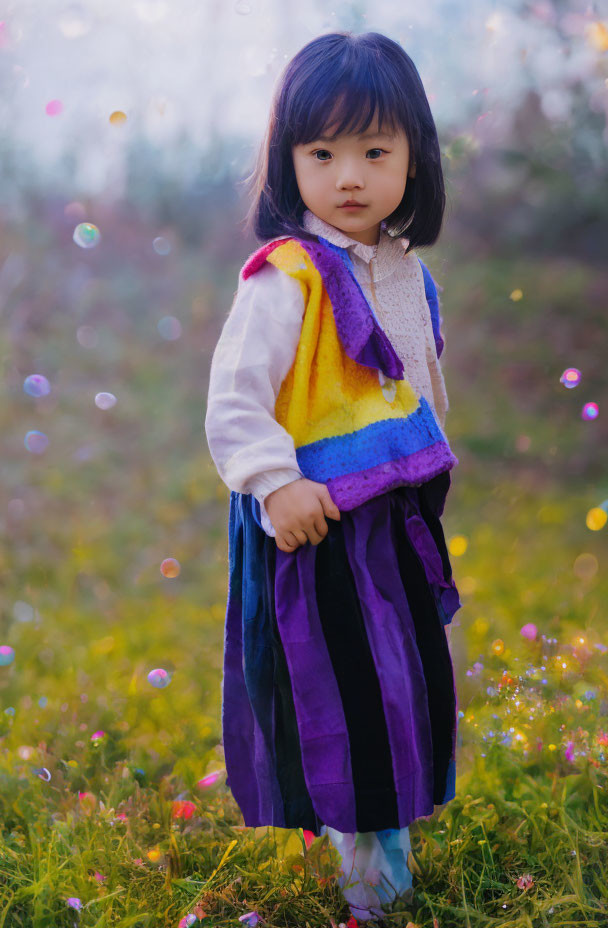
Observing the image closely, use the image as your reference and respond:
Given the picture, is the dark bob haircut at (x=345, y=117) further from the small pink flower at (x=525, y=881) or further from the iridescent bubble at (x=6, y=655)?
the iridescent bubble at (x=6, y=655)

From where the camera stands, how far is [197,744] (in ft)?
6.13

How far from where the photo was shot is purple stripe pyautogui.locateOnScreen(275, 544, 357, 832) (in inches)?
48.5

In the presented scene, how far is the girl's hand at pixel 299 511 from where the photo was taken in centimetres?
119

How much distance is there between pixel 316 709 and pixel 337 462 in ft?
1.11

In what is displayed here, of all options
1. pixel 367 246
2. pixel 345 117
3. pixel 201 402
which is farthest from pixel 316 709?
pixel 201 402

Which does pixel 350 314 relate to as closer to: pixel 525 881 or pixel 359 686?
pixel 359 686

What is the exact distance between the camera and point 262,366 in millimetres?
1192

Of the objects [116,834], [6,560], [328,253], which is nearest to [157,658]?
[116,834]

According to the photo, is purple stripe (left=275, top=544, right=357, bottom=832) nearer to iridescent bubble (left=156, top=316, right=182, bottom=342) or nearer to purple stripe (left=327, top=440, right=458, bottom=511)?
purple stripe (left=327, top=440, right=458, bottom=511)

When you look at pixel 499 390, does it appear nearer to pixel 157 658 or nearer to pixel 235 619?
pixel 157 658

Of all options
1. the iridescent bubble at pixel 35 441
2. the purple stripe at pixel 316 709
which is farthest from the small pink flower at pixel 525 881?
the iridescent bubble at pixel 35 441

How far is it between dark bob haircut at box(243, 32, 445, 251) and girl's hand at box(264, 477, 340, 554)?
359mm

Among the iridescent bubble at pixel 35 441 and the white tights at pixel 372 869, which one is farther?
the iridescent bubble at pixel 35 441

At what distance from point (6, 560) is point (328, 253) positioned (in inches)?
79.7
